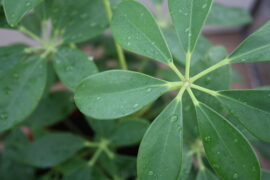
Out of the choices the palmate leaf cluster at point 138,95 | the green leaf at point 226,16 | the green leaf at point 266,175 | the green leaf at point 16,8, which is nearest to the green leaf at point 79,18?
the palmate leaf cluster at point 138,95

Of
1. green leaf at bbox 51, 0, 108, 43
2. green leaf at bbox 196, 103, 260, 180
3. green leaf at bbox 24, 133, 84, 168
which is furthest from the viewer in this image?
green leaf at bbox 24, 133, 84, 168

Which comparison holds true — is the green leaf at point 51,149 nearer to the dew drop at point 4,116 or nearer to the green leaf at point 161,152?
the dew drop at point 4,116

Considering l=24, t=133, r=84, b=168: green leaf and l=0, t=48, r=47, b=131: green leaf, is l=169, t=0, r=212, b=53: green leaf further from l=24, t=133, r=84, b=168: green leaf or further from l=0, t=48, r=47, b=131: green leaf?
l=24, t=133, r=84, b=168: green leaf

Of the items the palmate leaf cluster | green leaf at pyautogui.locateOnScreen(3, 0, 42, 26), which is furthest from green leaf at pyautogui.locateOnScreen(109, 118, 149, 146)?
green leaf at pyautogui.locateOnScreen(3, 0, 42, 26)

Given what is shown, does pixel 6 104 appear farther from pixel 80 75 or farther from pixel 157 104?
pixel 157 104

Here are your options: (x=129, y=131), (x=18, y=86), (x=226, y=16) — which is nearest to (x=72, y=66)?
Answer: (x=18, y=86)

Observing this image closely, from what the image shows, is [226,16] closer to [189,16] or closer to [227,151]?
[189,16]
